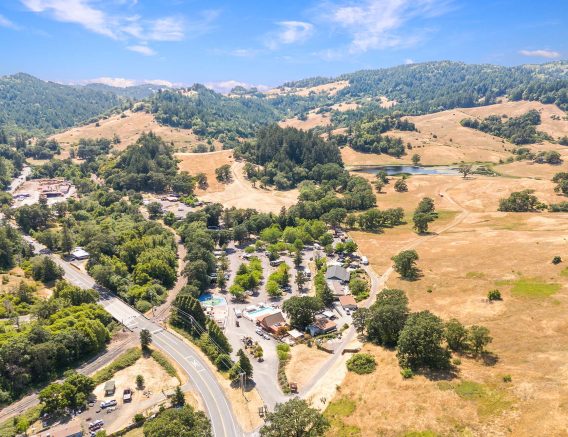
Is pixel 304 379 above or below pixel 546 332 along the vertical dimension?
below

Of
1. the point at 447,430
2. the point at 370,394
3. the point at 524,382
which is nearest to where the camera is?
the point at 447,430

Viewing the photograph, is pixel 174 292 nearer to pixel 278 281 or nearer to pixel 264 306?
pixel 264 306

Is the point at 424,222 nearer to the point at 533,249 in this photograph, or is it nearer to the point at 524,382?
the point at 533,249

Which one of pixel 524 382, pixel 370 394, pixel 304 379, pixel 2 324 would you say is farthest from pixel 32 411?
pixel 524 382

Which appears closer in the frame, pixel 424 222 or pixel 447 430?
pixel 447 430

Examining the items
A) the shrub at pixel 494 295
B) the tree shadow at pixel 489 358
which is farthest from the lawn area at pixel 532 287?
the tree shadow at pixel 489 358

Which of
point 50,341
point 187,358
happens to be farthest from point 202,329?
point 50,341

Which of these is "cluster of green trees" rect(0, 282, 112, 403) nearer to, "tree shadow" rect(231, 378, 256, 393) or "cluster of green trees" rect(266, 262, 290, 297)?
"tree shadow" rect(231, 378, 256, 393)
